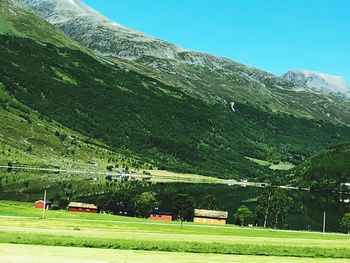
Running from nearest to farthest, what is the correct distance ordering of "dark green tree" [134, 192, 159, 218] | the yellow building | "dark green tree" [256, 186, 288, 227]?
the yellow building
"dark green tree" [134, 192, 159, 218]
"dark green tree" [256, 186, 288, 227]

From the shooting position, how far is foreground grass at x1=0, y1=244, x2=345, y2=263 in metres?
36.6

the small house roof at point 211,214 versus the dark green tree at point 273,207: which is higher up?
the dark green tree at point 273,207

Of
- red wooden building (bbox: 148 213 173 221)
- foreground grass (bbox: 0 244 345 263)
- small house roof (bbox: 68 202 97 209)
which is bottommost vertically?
red wooden building (bbox: 148 213 173 221)

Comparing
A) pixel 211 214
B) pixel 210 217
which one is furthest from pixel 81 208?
pixel 211 214

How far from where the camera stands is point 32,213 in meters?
110

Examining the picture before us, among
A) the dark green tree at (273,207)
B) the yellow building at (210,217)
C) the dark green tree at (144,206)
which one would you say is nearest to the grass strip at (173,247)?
the yellow building at (210,217)

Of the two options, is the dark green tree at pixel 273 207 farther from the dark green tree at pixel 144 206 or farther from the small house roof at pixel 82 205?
the small house roof at pixel 82 205

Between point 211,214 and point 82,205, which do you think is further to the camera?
point 211,214

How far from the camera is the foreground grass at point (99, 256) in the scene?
36625 millimetres

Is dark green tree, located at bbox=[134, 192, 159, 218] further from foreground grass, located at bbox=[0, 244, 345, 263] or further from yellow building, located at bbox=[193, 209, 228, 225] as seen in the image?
foreground grass, located at bbox=[0, 244, 345, 263]

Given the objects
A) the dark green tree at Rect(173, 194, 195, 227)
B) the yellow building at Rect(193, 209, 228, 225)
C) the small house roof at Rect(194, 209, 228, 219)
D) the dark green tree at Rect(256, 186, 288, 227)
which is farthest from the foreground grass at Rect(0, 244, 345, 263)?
the dark green tree at Rect(256, 186, 288, 227)

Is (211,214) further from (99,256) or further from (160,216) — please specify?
(99,256)

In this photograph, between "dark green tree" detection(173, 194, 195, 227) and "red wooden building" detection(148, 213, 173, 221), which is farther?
"dark green tree" detection(173, 194, 195, 227)

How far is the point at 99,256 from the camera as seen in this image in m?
39.4
